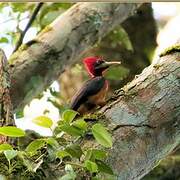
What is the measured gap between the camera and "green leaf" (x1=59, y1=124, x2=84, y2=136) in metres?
1.23

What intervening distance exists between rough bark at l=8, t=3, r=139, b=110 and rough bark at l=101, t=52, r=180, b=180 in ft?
2.62

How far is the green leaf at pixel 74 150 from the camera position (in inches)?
48.4

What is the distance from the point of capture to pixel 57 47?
232cm

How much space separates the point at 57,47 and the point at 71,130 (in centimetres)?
111

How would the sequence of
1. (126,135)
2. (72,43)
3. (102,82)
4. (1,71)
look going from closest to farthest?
(126,135) < (1,71) < (102,82) < (72,43)

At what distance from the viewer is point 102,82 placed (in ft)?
6.20

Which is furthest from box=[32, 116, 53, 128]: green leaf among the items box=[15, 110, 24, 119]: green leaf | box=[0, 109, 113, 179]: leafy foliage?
box=[15, 110, 24, 119]: green leaf

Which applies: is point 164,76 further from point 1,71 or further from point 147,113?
point 1,71

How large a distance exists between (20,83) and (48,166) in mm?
1010

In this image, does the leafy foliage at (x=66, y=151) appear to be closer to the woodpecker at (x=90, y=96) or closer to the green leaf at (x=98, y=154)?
the green leaf at (x=98, y=154)

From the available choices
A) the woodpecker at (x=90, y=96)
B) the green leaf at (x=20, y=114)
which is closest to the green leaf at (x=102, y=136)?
the woodpecker at (x=90, y=96)

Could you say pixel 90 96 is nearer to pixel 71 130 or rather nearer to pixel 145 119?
pixel 145 119

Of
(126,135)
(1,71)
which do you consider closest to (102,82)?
(1,71)

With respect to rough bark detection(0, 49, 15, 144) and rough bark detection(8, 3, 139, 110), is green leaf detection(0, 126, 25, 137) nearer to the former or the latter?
rough bark detection(0, 49, 15, 144)
